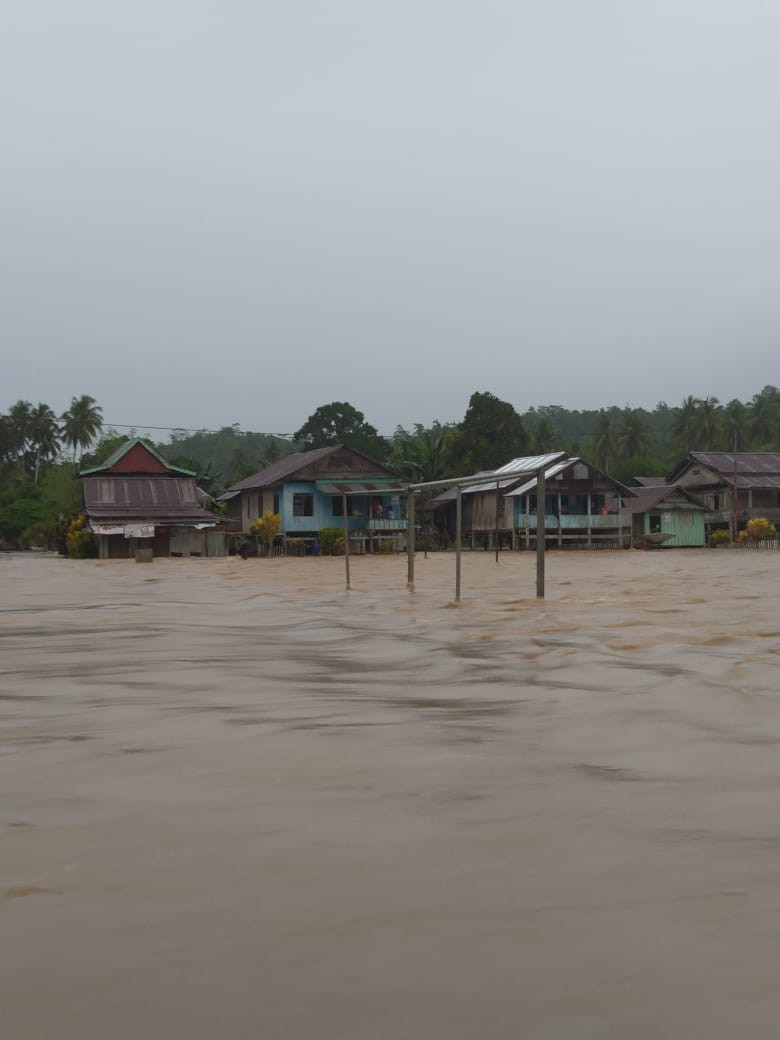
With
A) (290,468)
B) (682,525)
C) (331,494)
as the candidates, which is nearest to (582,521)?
(682,525)

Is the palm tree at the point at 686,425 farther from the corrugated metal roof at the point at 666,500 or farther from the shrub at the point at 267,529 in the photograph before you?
the shrub at the point at 267,529

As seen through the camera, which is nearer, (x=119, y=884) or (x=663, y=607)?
(x=119, y=884)

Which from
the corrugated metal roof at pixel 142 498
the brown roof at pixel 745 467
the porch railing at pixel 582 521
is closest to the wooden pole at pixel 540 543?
the corrugated metal roof at pixel 142 498

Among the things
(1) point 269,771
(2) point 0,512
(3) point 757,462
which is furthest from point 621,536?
(1) point 269,771

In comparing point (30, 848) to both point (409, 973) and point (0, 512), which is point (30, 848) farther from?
point (0, 512)

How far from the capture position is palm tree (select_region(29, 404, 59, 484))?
82.4 metres

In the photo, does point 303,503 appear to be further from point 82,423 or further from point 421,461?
point 82,423

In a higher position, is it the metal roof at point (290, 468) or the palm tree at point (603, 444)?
the palm tree at point (603, 444)

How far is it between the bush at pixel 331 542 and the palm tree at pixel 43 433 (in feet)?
157

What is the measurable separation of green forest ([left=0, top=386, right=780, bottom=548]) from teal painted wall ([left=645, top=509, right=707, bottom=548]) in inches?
371

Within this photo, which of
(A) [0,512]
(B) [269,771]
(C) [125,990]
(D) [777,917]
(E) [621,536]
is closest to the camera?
(C) [125,990]

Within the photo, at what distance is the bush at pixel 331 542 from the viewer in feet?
136

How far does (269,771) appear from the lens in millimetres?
3746

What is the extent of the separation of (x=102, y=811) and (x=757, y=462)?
189 feet
